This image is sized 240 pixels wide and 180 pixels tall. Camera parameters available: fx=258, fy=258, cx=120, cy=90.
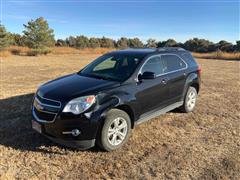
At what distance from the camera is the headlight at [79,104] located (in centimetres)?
411

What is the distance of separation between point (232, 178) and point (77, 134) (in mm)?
2433

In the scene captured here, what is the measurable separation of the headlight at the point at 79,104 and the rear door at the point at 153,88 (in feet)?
3.51

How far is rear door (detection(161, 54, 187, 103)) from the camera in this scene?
5.90 metres

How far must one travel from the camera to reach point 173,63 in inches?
243

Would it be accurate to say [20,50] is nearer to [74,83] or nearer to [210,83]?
[210,83]

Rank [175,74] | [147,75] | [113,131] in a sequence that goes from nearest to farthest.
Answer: [113,131] < [147,75] < [175,74]

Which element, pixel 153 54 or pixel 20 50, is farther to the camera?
pixel 20 50

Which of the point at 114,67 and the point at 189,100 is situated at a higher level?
the point at 114,67

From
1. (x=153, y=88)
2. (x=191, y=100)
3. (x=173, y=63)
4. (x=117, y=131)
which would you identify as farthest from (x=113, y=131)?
(x=191, y=100)

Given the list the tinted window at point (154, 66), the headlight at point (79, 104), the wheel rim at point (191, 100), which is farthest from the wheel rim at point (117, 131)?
the wheel rim at point (191, 100)

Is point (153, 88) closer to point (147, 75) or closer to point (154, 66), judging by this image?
point (147, 75)

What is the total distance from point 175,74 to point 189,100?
113cm

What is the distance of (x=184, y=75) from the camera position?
21.0 ft

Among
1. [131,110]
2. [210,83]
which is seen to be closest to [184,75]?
[131,110]
